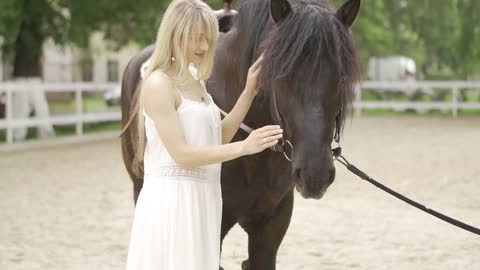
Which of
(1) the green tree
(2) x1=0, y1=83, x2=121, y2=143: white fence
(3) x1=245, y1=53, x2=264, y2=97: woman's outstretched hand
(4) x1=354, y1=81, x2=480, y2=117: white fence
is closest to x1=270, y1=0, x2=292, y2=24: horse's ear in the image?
(3) x1=245, y1=53, x2=264, y2=97: woman's outstretched hand

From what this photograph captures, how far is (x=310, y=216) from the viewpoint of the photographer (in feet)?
25.4

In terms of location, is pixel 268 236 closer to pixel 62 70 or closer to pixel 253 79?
→ pixel 253 79

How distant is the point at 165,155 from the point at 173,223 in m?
0.26

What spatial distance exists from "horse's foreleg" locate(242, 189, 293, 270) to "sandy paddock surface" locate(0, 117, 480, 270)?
1.88 feet

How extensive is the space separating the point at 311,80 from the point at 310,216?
5.08 metres

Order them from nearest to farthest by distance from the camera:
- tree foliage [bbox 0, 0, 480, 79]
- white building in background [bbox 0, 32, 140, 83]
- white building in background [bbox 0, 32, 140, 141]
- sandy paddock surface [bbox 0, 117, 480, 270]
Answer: sandy paddock surface [bbox 0, 117, 480, 270] → tree foliage [bbox 0, 0, 480, 79] → white building in background [bbox 0, 32, 140, 141] → white building in background [bbox 0, 32, 140, 83]

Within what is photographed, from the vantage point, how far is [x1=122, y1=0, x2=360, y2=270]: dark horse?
2750 mm

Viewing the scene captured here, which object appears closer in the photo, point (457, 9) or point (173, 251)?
point (173, 251)

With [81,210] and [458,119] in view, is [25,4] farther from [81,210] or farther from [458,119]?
[458,119]

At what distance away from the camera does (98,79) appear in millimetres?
49844

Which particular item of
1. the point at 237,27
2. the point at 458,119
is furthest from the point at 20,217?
the point at 458,119

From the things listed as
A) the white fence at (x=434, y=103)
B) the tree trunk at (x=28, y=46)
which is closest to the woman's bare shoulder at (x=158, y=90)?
the tree trunk at (x=28, y=46)

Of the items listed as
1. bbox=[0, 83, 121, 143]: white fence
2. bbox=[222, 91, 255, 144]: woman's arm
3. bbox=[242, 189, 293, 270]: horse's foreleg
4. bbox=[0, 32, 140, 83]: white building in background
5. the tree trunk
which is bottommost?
bbox=[0, 32, 140, 83]: white building in background

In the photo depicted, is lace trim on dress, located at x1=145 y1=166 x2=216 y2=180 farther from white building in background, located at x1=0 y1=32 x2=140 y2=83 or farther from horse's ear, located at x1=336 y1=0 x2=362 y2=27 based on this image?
white building in background, located at x1=0 y1=32 x2=140 y2=83
